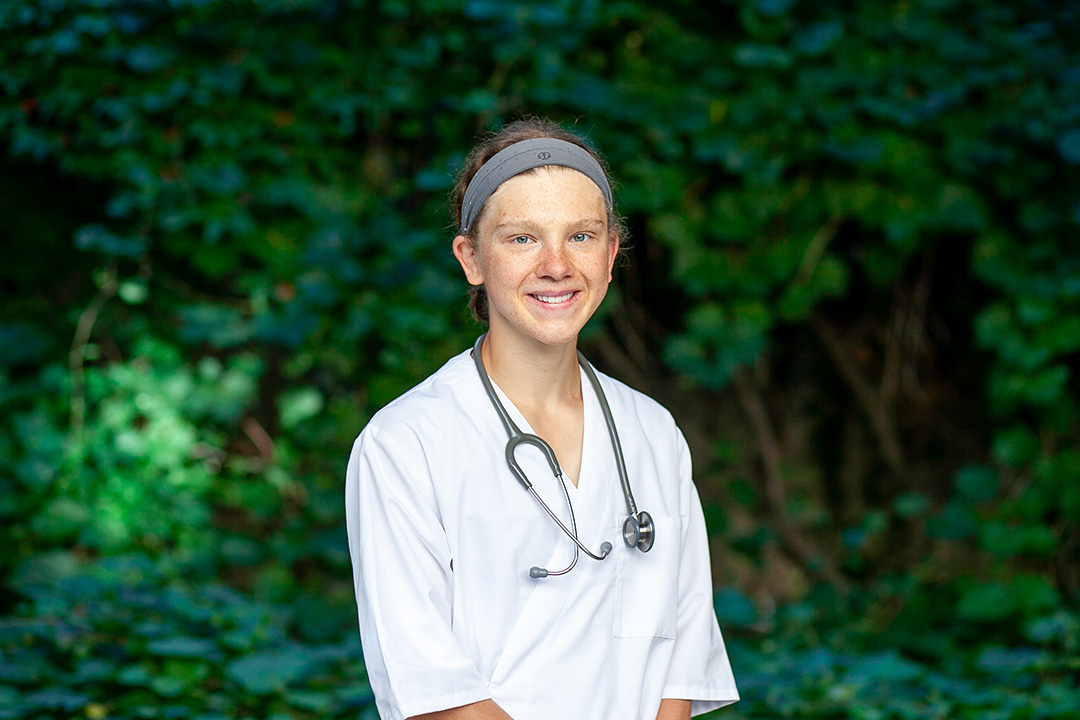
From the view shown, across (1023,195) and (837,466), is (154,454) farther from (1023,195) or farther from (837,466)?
(1023,195)

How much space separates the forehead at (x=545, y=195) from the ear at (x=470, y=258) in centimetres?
10

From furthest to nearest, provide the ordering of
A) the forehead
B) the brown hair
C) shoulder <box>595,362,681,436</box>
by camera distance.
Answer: shoulder <box>595,362,681,436</box> < the brown hair < the forehead

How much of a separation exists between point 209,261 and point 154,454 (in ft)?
2.49

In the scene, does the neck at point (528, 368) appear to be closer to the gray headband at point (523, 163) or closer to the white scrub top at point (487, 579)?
the white scrub top at point (487, 579)

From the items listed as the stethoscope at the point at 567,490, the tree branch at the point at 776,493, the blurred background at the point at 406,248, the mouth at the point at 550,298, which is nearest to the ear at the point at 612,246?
the mouth at the point at 550,298

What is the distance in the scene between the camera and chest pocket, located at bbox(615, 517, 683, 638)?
1.50 meters

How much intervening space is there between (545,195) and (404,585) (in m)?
0.57

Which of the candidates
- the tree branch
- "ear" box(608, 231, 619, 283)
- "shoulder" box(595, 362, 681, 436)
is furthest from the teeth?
the tree branch

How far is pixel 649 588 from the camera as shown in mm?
1528

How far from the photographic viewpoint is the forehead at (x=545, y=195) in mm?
1469

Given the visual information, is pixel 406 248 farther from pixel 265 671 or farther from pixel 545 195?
pixel 545 195

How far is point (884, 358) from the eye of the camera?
13.5 feet

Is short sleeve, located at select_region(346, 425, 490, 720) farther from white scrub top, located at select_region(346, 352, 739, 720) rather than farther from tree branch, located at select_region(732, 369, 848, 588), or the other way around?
tree branch, located at select_region(732, 369, 848, 588)

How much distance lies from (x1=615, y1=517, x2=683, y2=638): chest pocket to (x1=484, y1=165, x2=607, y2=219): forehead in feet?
1.52
